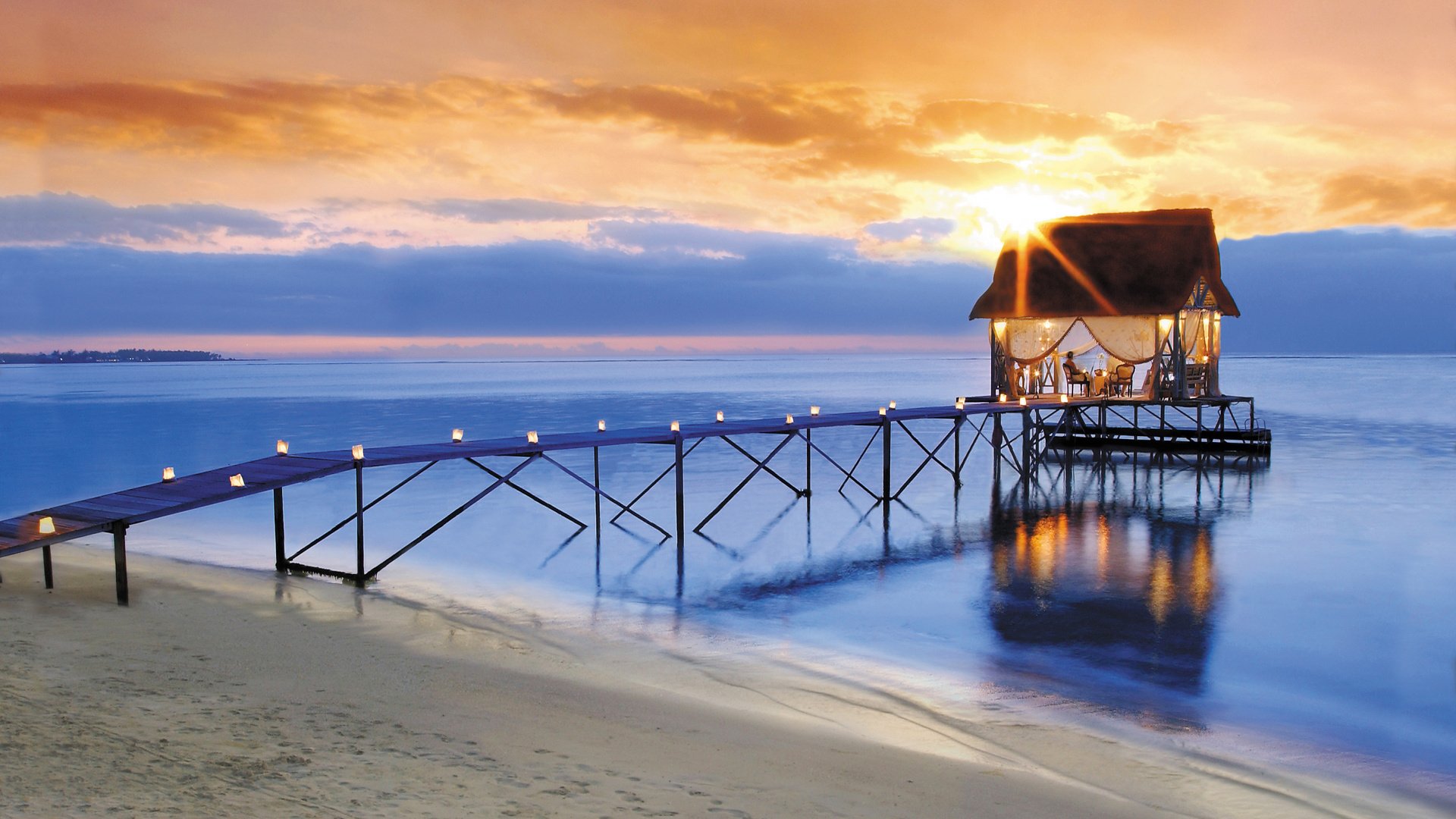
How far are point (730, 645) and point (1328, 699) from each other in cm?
553

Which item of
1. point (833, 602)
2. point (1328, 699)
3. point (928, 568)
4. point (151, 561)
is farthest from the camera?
point (928, 568)

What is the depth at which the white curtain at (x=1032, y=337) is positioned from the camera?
88.6ft

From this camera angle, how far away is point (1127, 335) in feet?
86.2

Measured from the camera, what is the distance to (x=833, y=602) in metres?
12.1

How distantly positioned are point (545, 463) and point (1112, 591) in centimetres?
1636

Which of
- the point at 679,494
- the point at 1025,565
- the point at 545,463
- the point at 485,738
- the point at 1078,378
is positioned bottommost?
the point at 1025,565

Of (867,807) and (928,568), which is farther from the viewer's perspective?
(928,568)

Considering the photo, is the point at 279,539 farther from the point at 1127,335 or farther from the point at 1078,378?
the point at 1127,335

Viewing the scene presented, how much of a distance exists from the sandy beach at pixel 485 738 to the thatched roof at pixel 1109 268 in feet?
65.4

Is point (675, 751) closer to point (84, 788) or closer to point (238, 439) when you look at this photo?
point (84, 788)

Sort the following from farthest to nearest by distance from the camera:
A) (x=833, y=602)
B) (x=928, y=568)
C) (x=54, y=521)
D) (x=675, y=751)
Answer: (x=928, y=568) → (x=833, y=602) → (x=54, y=521) → (x=675, y=751)

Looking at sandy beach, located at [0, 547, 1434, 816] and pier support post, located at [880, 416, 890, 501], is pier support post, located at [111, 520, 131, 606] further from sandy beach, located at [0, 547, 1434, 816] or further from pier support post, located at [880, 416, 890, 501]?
pier support post, located at [880, 416, 890, 501]

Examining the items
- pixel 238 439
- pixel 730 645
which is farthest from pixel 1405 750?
pixel 238 439

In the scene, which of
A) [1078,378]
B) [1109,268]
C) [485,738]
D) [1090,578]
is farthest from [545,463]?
[485,738]
